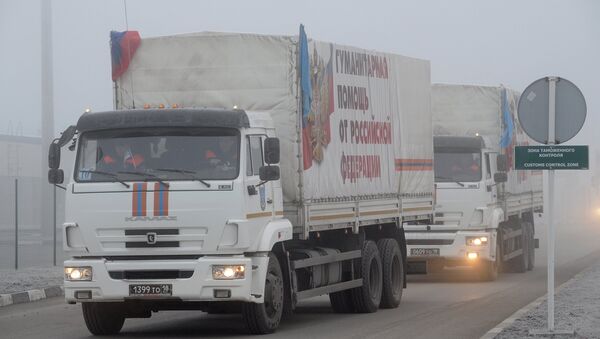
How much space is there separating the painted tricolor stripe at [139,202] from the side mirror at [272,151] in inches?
52.4

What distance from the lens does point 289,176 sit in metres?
14.6

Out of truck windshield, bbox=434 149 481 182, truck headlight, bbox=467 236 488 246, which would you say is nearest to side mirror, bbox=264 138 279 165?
truck windshield, bbox=434 149 481 182

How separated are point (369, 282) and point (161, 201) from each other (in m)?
5.11

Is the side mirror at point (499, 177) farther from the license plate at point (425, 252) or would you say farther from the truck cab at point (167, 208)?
the truck cab at point (167, 208)

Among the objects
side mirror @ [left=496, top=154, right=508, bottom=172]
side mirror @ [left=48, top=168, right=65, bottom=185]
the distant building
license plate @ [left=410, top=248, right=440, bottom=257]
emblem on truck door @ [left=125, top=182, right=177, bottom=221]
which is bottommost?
license plate @ [left=410, top=248, right=440, bottom=257]

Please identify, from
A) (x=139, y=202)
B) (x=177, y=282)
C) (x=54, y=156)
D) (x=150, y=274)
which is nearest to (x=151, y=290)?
(x=150, y=274)

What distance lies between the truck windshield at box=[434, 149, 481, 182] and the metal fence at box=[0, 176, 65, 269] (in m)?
9.19

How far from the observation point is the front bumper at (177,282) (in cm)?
1275

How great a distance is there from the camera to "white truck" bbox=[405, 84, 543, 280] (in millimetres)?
23906

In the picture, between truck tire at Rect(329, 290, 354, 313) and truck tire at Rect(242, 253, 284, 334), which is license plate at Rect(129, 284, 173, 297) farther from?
truck tire at Rect(329, 290, 354, 313)

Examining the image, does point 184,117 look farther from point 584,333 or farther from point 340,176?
point 584,333

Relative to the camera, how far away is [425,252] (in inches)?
941

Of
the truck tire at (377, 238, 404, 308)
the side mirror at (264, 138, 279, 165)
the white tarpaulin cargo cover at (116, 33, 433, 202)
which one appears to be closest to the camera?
the side mirror at (264, 138, 279, 165)

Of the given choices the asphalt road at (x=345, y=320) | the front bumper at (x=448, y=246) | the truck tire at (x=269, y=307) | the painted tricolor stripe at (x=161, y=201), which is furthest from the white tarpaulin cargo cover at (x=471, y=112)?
the painted tricolor stripe at (x=161, y=201)
